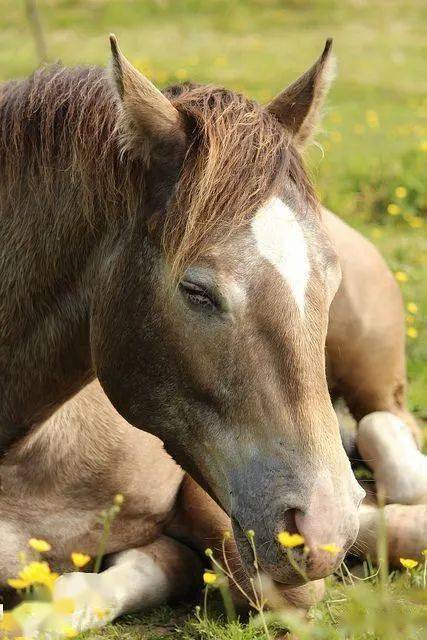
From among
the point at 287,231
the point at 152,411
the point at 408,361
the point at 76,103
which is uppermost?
the point at 76,103

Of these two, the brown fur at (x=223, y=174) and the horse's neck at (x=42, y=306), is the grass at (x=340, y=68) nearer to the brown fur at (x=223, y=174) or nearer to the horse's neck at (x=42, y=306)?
the horse's neck at (x=42, y=306)

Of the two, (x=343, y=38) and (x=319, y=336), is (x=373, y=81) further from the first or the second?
(x=319, y=336)

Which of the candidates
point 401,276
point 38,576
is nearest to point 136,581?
point 38,576

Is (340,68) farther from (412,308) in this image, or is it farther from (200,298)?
(200,298)

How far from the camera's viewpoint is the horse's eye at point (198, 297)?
3.17 meters

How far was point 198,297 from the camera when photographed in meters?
3.19

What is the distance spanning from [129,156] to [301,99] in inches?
23.7

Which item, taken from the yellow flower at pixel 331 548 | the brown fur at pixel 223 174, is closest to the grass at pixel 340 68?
the yellow flower at pixel 331 548

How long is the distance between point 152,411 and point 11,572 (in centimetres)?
100

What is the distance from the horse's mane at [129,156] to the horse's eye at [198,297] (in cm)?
7

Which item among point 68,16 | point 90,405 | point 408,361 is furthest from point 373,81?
point 90,405

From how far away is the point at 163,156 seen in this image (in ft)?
11.1

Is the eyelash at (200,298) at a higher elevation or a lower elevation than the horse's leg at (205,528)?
higher

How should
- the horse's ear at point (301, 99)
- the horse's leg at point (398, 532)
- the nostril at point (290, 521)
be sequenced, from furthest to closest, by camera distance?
the horse's leg at point (398, 532)
the horse's ear at point (301, 99)
the nostril at point (290, 521)
